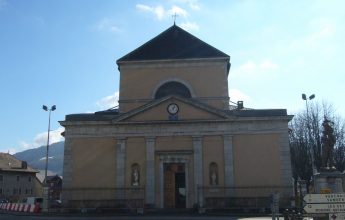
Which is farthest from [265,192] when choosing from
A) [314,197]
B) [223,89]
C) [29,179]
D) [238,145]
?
[29,179]

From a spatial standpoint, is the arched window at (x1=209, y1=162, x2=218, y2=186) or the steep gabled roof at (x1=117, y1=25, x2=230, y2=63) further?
the steep gabled roof at (x1=117, y1=25, x2=230, y2=63)

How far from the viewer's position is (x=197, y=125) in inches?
1206

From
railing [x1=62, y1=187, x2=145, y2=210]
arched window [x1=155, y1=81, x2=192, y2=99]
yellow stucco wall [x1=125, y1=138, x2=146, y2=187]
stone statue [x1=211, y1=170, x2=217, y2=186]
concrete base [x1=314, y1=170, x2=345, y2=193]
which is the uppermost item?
arched window [x1=155, y1=81, x2=192, y2=99]

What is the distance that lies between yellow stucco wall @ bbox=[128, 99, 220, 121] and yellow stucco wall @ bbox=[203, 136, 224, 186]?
178cm

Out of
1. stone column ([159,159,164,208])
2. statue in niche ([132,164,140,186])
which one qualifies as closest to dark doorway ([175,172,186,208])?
stone column ([159,159,164,208])

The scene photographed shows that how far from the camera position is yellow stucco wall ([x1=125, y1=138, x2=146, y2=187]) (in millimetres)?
30278

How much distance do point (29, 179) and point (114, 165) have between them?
4037cm

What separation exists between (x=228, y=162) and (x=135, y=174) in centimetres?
668

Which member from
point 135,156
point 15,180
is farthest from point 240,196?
point 15,180

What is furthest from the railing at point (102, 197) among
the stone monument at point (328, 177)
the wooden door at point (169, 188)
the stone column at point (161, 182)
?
the stone monument at point (328, 177)

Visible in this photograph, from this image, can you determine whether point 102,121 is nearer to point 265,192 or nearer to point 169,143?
point 169,143

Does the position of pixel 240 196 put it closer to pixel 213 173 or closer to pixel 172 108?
pixel 213 173

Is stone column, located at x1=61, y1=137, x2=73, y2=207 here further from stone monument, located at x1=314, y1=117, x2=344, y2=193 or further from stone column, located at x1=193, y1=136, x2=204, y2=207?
stone monument, located at x1=314, y1=117, x2=344, y2=193

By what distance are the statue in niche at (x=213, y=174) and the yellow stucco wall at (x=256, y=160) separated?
136 cm
